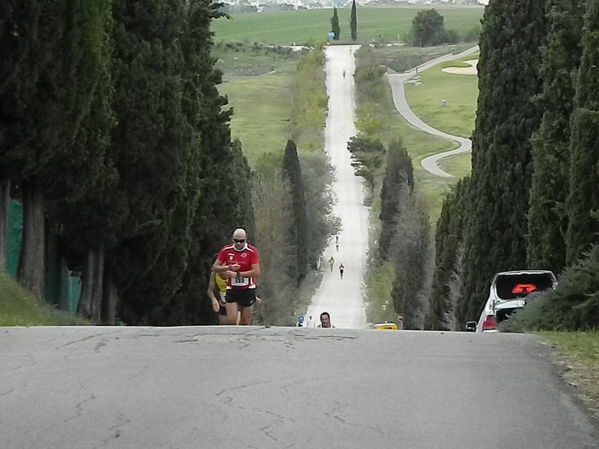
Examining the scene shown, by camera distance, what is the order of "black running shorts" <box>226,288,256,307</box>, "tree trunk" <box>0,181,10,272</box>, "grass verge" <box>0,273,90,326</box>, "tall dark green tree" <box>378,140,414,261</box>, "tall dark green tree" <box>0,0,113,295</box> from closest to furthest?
"grass verge" <box>0,273,90,326</box>
"black running shorts" <box>226,288,256,307</box>
"tall dark green tree" <box>0,0,113,295</box>
"tree trunk" <box>0,181,10,272</box>
"tall dark green tree" <box>378,140,414,261</box>

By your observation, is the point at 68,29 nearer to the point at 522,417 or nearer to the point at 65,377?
the point at 65,377

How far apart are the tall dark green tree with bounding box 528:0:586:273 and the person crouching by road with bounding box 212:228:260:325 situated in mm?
9435

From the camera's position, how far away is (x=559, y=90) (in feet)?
92.3

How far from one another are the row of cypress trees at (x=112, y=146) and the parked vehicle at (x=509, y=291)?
746 centimetres

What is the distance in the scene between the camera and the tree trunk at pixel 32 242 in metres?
23.6

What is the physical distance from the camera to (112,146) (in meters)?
25.9

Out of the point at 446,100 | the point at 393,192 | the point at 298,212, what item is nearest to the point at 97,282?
the point at 298,212

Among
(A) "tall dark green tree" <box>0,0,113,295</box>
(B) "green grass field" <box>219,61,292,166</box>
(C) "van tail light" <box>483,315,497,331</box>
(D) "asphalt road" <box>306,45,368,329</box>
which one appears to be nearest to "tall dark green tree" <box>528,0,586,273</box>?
(C) "van tail light" <box>483,315,497,331</box>

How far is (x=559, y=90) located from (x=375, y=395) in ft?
61.4

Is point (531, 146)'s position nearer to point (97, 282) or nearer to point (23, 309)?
point (97, 282)

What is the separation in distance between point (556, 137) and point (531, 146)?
7799mm

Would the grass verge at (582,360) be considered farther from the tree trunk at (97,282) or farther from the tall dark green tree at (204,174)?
the tall dark green tree at (204,174)

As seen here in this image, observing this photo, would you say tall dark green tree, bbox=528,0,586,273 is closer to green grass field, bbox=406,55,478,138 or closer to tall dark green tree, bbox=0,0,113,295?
tall dark green tree, bbox=0,0,113,295

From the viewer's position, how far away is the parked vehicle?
23.2m
